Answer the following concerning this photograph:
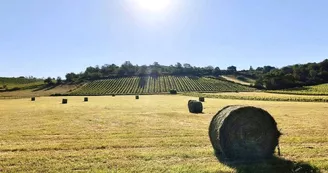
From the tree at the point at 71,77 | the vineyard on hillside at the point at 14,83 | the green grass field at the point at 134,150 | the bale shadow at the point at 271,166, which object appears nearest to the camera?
the bale shadow at the point at 271,166

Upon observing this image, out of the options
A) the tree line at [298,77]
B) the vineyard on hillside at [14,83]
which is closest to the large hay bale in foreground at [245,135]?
the tree line at [298,77]

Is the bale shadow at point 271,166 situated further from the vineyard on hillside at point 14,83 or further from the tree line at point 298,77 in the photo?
the vineyard on hillside at point 14,83

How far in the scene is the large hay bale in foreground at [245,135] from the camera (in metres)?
11.2

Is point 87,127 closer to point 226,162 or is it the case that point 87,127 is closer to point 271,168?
point 226,162

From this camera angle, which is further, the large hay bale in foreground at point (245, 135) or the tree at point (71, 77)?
the tree at point (71, 77)

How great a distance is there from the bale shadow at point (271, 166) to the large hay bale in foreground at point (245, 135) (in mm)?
400

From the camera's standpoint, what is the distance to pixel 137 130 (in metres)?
17.3

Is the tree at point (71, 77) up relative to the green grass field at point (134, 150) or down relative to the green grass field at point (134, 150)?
up

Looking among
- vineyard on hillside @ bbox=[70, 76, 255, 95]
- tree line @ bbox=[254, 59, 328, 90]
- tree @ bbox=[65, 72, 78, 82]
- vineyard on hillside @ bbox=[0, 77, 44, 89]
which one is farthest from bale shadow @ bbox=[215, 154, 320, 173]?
tree @ bbox=[65, 72, 78, 82]

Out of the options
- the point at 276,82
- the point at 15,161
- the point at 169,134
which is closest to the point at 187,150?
the point at 169,134

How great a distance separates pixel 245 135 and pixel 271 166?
5.77ft

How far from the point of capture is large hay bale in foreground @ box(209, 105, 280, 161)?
11195 millimetres

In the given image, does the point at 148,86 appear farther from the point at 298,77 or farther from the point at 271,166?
the point at 271,166

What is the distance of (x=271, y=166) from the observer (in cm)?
990
